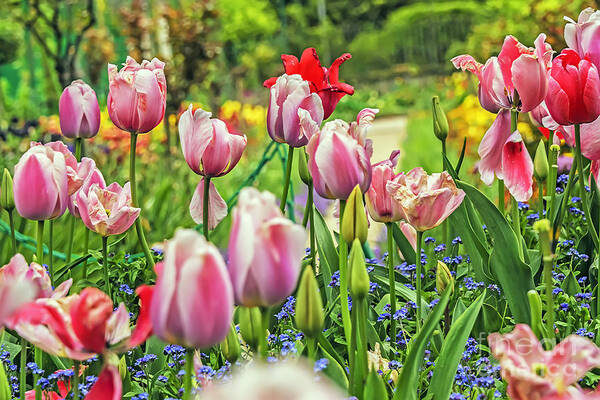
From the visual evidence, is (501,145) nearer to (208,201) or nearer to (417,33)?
(208,201)

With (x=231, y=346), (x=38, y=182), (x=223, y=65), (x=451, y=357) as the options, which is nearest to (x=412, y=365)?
(x=451, y=357)

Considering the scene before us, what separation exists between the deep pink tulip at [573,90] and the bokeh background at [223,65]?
1.29 metres

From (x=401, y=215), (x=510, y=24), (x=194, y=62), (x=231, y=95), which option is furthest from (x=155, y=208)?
(x=510, y=24)

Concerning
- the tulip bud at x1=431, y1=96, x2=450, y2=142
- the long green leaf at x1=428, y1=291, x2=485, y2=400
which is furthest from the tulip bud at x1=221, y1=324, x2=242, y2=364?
the tulip bud at x1=431, y1=96, x2=450, y2=142

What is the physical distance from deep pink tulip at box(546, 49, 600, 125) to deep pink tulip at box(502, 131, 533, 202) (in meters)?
0.12

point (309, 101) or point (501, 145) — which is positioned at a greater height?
point (309, 101)

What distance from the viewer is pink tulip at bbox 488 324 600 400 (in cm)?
73

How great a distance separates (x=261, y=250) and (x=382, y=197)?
0.62 meters

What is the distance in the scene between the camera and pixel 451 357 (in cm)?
109

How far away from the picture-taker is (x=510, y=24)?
11547 millimetres

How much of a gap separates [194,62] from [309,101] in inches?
205

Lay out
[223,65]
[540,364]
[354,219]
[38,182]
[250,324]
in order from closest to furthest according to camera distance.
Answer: [540,364] < [250,324] < [354,219] < [38,182] < [223,65]

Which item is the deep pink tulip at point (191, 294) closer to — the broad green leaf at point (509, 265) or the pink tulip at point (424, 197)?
the pink tulip at point (424, 197)

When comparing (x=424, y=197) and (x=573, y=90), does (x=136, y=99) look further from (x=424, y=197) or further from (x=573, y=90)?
(x=573, y=90)
